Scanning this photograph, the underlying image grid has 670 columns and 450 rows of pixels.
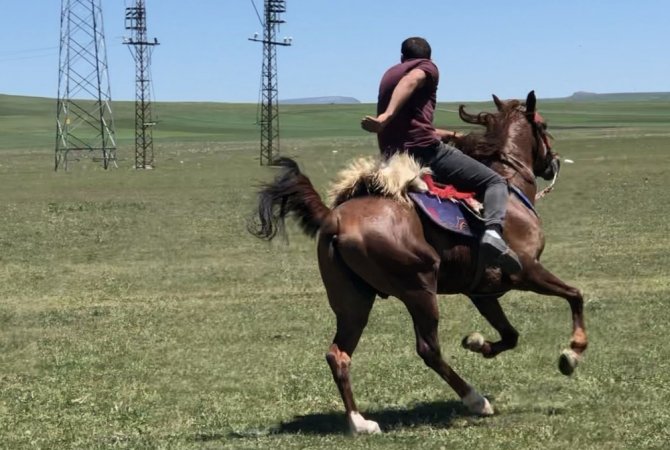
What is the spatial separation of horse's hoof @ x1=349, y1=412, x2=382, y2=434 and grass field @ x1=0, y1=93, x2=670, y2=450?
0.38 ft

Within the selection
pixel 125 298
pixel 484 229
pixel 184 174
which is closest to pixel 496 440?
pixel 484 229

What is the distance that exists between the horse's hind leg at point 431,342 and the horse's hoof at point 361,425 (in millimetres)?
660

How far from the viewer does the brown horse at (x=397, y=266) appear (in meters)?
7.60

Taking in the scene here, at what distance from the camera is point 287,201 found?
26.5 feet

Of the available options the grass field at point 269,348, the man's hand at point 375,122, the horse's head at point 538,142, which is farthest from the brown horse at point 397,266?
the horse's head at point 538,142

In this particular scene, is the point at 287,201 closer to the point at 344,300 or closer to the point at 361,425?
the point at 344,300

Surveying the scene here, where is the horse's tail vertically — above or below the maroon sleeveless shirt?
below

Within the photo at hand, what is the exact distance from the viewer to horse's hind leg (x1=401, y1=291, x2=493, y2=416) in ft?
25.3

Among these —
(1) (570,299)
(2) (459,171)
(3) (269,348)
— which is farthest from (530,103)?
(3) (269,348)

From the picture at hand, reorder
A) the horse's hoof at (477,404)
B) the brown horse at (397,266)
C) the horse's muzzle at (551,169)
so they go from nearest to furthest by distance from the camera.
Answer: the brown horse at (397,266), the horse's hoof at (477,404), the horse's muzzle at (551,169)

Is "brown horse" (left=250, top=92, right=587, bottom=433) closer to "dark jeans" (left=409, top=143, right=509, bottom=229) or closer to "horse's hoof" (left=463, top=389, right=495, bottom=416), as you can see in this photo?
"horse's hoof" (left=463, top=389, right=495, bottom=416)

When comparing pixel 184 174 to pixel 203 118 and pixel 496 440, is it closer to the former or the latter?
pixel 496 440

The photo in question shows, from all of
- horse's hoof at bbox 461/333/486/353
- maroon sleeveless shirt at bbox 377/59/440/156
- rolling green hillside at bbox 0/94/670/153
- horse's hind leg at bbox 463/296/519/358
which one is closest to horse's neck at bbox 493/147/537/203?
maroon sleeveless shirt at bbox 377/59/440/156

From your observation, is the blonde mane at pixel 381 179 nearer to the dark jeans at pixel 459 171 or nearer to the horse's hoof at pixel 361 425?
the dark jeans at pixel 459 171
